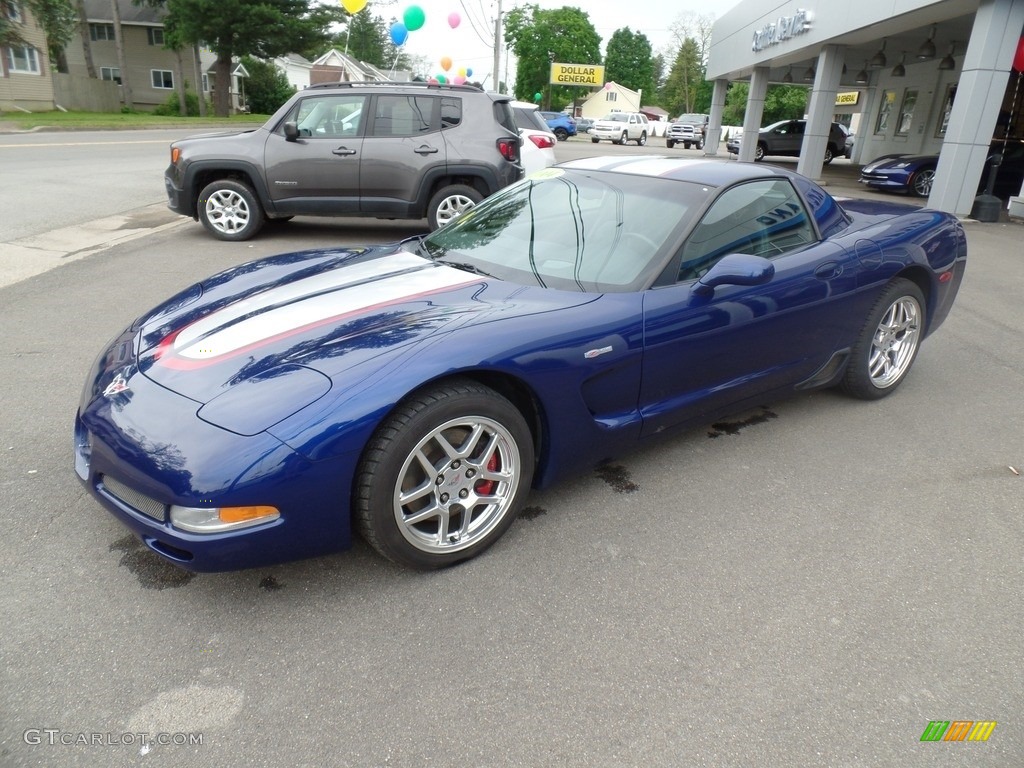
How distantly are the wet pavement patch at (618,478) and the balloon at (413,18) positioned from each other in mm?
30413

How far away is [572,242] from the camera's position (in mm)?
3348

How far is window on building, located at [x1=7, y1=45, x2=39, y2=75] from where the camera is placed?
3178 cm

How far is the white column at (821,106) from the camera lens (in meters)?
18.1

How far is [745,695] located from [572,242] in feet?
6.59

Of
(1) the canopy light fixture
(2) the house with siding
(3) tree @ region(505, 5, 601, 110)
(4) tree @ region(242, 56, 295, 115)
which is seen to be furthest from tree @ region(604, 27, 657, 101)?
(1) the canopy light fixture

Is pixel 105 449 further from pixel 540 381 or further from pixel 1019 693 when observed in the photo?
pixel 1019 693

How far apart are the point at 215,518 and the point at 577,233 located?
201 centimetres

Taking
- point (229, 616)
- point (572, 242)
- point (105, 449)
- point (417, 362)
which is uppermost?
point (572, 242)

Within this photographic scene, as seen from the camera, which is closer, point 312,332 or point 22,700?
point 22,700

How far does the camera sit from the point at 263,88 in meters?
49.8

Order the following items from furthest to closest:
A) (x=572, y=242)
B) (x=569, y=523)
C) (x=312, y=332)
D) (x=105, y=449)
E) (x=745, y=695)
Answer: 1. (x=572, y=242)
2. (x=569, y=523)
3. (x=312, y=332)
4. (x=105, y=449)
5. (x=745, y=695)

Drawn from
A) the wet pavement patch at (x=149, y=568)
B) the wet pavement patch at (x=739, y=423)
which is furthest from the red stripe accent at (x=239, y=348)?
the wet pavement patch at (x=739, y=423)

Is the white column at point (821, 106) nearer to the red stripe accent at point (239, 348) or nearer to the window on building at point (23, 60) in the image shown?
the red stripe accent at point (239, 348)

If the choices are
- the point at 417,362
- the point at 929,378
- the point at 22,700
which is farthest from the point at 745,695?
the point at 929,378
